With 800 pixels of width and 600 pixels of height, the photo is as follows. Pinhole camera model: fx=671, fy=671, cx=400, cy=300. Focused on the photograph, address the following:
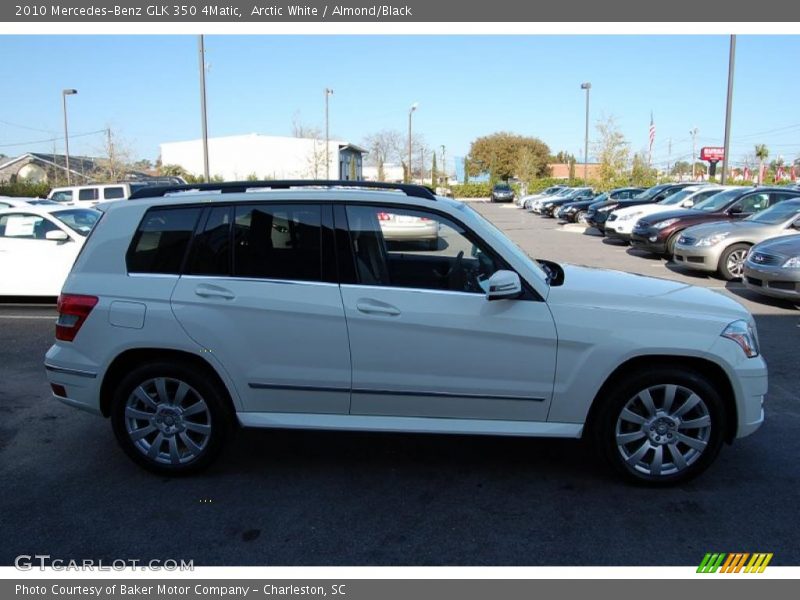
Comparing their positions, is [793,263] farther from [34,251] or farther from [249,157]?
[249,157]

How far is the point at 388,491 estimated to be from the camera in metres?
4.04

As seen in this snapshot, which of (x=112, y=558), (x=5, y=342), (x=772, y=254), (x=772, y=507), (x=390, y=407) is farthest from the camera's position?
(x=772, y=254)

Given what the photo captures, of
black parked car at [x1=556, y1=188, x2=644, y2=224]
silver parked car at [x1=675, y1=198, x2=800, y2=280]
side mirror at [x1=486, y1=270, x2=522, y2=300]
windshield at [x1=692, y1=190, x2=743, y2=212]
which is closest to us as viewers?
side mirror at [x1=486, y1=270, x2=522, y2=300]

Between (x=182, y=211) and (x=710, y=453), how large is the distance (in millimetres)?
3554

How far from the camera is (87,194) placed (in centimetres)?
2139

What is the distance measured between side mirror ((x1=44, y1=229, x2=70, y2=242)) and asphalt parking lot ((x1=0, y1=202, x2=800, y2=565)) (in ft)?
17.0

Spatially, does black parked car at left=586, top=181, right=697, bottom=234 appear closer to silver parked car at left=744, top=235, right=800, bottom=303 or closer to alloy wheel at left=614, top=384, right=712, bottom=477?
silver parked car at left=744, top=235, right=800, bottom=303

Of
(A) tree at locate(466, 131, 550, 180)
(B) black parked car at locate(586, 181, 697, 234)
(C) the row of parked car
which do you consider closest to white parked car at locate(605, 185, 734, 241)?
(C) the row of parked car

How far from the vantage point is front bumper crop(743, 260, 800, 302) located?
9109 mm

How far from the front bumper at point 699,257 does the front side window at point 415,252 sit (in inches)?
373

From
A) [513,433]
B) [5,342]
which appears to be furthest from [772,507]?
[5,342]

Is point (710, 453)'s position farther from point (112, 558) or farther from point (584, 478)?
point (112, 558)

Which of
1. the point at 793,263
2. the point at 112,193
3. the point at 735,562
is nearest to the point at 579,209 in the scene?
the point at 112,193

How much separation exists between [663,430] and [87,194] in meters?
21.3
